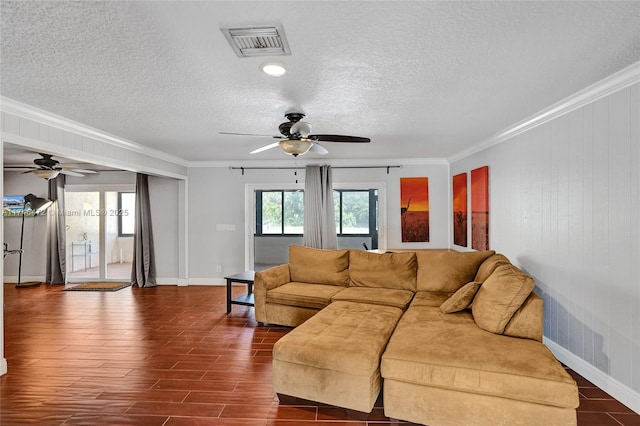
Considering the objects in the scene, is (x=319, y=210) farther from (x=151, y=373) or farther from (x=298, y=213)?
(x=151, y=373)

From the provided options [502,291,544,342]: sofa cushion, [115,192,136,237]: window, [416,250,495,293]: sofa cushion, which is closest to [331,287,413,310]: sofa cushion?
[416,250,495,293]: sofa cushion

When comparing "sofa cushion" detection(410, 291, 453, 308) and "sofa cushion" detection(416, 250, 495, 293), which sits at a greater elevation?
"sofa cushion" detection(416, 250, 495, 293)

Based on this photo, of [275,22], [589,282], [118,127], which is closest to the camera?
[275,22]

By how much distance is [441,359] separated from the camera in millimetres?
2186

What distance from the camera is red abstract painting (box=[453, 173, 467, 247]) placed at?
18.0ft

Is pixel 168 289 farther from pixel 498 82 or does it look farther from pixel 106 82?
pixel 498 82

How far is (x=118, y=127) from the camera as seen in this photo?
152 inches

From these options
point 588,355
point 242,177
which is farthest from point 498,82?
point 242,177

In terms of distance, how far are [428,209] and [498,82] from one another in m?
3.84

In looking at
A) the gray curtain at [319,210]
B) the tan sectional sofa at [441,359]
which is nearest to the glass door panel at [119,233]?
the gray curtain at [319,210]

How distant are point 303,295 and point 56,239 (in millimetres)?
5715

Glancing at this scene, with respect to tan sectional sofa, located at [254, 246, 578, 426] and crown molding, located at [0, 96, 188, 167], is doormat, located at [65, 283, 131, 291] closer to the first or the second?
crown molding, located at [0, 96, 188, 167]

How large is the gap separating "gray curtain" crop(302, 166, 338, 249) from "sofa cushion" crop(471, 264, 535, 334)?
353 centimetres

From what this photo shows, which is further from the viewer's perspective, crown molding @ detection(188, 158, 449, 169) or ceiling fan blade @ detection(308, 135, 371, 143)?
crown molding @ detection(188, 158, 449, 169)
